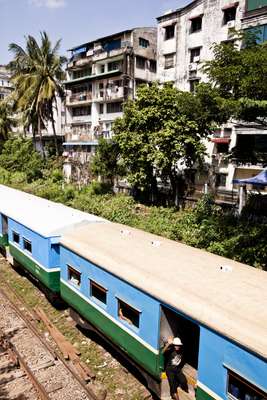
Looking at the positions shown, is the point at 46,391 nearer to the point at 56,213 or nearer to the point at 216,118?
the point at 56,213

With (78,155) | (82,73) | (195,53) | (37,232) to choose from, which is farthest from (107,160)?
(82,73)

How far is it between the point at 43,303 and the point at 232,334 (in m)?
9.67

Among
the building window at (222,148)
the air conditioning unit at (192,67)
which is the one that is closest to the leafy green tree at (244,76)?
the building window at (222,148)

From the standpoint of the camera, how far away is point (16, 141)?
46.1 m

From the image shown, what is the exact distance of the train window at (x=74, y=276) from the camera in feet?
36.3

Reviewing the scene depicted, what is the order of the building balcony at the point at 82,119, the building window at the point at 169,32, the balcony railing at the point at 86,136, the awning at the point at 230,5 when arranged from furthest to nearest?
1. the building balcony at the point at 82,119
2. the balcony railing at the point at 86,136
3. the building window at the point at 169,32
4. the awning at the point at 230,5

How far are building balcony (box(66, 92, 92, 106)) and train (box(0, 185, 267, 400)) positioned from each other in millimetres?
34293

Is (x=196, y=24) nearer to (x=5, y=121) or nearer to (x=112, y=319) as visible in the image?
(x=112, y=319)

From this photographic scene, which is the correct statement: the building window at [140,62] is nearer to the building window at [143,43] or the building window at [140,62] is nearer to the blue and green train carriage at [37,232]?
the building window at [143,43]

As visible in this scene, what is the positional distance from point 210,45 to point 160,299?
26.9 metres

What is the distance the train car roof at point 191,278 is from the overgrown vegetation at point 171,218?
616 cm

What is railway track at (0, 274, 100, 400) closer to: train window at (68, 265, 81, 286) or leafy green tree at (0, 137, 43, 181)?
train window at (68, 265, 81, 286)

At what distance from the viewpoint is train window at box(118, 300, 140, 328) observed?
28.1ft

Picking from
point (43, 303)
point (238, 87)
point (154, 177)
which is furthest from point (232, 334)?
point (154, 177)
